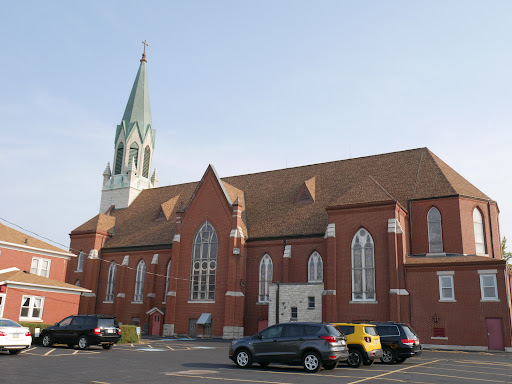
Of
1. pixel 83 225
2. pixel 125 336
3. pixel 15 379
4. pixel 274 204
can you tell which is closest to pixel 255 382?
pixel 15 379

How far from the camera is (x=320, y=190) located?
4178 centimetres

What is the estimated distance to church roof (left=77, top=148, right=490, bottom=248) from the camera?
119ft

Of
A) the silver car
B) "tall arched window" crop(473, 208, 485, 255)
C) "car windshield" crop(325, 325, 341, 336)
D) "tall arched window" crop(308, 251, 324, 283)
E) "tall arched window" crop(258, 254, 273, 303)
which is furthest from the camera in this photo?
"tall arched window" crop(258, 254, 273, 303)

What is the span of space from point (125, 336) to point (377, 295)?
56.7ft

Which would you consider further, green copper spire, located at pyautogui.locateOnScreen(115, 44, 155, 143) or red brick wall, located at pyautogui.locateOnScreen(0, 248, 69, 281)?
green copper spire, located at pyautogui.locateOnScreen(115, 44, 155, 143)

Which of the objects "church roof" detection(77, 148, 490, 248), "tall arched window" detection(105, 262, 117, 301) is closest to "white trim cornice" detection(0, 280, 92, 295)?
"church roof" detection(77, 148, 490, 248)

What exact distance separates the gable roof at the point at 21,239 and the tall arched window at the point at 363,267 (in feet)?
85.1

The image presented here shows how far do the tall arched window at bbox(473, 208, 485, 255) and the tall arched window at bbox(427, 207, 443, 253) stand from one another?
2783 millimetres

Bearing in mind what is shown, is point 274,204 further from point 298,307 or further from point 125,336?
point 125,336

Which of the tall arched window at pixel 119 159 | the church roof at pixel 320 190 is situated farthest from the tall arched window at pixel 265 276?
the tall arched window at pixel 119 159

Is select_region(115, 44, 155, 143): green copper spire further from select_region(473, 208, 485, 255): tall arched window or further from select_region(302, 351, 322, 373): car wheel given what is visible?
select_region(302, 351, 322, 373): car wheel

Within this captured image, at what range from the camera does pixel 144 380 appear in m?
12.9

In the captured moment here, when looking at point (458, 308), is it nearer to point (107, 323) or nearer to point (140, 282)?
point (107, 323)

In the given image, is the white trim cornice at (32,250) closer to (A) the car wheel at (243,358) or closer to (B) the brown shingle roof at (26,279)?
(B) the brown shingle roof at (26,279)
